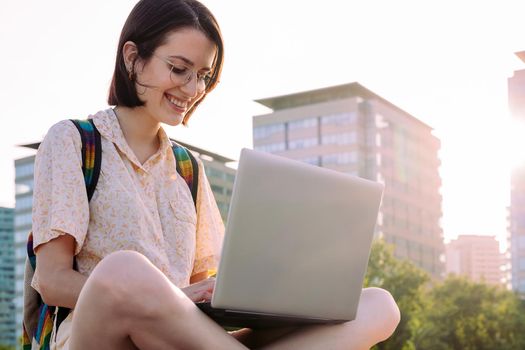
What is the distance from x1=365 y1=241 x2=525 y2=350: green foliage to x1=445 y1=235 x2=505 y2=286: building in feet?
345

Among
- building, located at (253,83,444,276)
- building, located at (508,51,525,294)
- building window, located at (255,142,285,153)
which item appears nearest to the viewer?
building, located at (508,51,525,294)

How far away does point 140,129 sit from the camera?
2.58 meters

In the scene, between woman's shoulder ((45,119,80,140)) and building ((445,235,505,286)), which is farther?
building ((445,235,505,286))

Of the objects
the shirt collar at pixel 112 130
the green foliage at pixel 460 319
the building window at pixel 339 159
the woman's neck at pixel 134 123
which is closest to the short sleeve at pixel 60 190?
the shirt collar at pixel 112 130

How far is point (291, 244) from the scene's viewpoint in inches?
76.5

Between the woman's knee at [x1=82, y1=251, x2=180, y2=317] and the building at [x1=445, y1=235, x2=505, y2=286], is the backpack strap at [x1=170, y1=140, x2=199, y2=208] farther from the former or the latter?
the building at [x1=445, y1=235, x2=505, y2=286]

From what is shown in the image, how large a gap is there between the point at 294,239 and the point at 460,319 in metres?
32.5

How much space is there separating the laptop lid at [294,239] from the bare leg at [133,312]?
96mm

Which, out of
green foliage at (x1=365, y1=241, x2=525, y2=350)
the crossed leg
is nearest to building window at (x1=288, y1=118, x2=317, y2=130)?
green foliage at (x1=365, y1=241, x2=525, y2=350)

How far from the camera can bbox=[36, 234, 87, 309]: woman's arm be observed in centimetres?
221

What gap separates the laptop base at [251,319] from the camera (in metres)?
1.93

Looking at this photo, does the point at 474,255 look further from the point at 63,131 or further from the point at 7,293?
the point at 63,131

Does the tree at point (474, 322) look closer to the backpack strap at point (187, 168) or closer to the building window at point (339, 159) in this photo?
the building window at point (339, 159)

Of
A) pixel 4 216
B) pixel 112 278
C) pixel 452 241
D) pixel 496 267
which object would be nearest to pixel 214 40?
pixel 112 278
